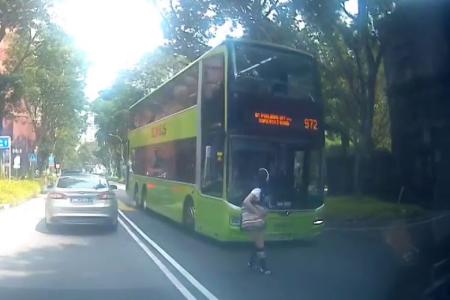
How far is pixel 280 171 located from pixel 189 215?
3.18 metres

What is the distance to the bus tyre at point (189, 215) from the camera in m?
14.8

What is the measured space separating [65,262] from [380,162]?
20392 mm

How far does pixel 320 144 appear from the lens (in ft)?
43.3

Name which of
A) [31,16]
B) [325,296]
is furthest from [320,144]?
[31,16]

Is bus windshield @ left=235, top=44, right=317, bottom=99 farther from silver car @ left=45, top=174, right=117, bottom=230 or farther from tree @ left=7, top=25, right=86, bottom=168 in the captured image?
tree @ left=7, top=25, right=86, bottom=168

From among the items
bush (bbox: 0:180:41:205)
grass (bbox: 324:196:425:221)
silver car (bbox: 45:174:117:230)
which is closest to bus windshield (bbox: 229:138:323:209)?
silver car (bbox: 45:174:117:230)

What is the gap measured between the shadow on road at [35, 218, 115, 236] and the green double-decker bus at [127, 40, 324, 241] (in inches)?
116

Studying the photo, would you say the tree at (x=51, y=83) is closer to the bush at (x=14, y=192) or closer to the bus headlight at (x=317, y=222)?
the bush at (x=14, y=192)

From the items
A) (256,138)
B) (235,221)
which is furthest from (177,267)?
(256,138)

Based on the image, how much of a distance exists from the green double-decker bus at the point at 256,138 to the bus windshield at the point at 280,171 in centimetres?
2

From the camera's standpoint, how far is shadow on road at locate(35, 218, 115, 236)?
1569 centimetres

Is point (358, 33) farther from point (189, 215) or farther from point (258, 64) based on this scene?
point (189, 215)

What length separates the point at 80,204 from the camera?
50.2 feet

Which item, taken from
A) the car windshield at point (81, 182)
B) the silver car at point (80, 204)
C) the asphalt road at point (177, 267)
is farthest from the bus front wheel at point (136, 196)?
the silver car at point (80, 204)
